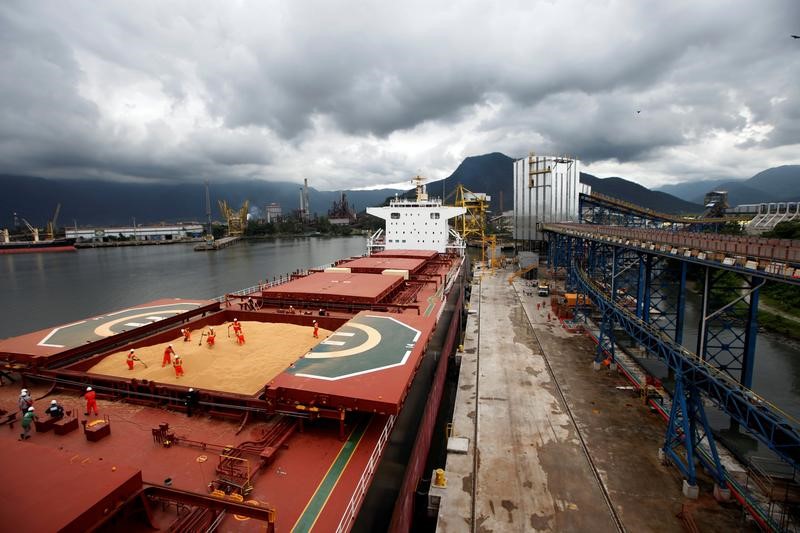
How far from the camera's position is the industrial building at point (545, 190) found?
44.4 m

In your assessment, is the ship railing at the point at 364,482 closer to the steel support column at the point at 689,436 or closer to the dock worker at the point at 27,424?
the dock worker at the point at 27,424

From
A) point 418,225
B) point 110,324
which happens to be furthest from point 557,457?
point 418,225

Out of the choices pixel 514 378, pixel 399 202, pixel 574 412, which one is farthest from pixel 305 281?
pixel 399 202

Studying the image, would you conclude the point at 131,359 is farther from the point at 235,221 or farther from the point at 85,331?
the point at 235,221

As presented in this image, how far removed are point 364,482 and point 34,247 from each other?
133649 millimetres

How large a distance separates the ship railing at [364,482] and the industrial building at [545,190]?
43.1 metres

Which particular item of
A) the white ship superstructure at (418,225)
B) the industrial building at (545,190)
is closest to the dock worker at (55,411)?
the white ship superstructure at (418,225)

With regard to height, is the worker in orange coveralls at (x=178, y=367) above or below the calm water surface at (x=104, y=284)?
above

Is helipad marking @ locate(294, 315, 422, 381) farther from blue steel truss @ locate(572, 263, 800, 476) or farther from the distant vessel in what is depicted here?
the distant vessel

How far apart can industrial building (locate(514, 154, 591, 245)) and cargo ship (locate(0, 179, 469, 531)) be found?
37.7 metres

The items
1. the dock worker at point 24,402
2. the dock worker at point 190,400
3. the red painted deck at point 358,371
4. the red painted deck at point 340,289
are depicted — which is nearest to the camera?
the red painted deck at point 358,371

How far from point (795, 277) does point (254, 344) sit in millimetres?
13742

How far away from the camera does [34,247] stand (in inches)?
3905

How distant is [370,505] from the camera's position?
6.16m
